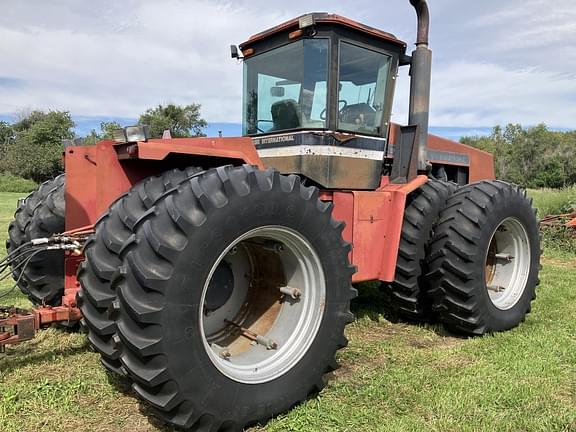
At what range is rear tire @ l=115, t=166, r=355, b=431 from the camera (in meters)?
2.47

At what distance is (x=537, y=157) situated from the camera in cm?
6000

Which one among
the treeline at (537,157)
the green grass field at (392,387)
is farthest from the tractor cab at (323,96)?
the treeline at (537,157)

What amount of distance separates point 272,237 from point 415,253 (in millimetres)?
1832

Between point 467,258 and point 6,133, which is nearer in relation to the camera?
point 467,258

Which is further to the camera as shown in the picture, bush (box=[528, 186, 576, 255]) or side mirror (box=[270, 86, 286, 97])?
bush (box=[528, 186, 576, 255])

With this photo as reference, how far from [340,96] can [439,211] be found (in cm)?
147

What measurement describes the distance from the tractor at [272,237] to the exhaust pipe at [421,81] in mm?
16

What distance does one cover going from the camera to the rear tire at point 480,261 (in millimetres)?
4324

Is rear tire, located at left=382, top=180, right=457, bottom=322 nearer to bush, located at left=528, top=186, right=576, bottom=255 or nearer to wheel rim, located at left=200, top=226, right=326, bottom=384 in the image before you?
wheel rim, located at left=200, top=226, right=326, bottom=384

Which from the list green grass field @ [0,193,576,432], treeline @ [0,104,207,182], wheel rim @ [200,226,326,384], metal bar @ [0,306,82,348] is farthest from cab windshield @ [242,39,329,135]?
treeline @ [0,104,207,182]

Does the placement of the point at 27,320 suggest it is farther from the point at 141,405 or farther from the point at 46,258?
the point at 46,258

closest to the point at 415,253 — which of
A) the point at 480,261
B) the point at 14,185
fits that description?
the point at 480,261

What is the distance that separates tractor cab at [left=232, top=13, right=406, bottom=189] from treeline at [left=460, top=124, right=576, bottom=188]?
5262 centimetres

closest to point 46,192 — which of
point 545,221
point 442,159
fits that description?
point 442,159
